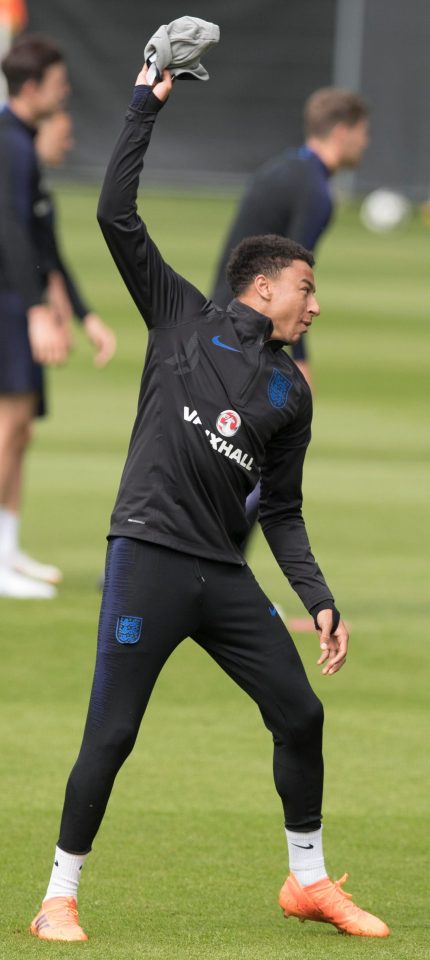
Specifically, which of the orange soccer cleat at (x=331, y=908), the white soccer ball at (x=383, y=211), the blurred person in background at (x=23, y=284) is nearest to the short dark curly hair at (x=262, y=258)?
the orange soccer cleat at (x=331, y=908)

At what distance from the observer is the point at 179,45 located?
458 cm

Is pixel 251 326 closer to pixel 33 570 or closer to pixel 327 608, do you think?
pixel 327 608

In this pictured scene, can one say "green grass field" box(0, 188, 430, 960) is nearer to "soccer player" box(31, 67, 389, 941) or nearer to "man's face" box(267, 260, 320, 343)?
"soccer player" box(31, 67, 389, 941)

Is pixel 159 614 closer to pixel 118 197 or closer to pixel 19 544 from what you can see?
pixel 118 197

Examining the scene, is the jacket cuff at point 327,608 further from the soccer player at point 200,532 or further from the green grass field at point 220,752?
the green grass field at point 220,752

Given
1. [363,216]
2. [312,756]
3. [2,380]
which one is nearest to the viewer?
[312,756]

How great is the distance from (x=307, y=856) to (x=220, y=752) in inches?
69.2

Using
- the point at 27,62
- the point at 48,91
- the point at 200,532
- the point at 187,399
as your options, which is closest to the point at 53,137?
the point at 48,91

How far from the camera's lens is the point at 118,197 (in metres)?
4.51

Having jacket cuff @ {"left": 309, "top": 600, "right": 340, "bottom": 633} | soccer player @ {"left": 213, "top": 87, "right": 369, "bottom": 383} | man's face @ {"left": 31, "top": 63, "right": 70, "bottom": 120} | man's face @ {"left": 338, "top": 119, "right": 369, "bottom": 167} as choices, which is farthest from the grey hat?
man's face @ {"left": 31, "top": 63, "right": 70, "bottom": 120}

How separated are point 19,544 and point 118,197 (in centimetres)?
607

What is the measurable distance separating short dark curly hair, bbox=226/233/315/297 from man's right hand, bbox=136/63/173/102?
1.60 feet

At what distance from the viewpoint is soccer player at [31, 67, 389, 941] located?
4.58m

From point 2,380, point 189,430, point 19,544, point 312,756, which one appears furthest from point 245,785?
point 19,544
